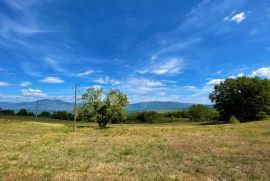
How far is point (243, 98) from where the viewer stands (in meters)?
91.4

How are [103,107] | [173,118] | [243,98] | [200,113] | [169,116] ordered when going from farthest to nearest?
[169,116] → [200,113] → [173,118] → [243,98] → [103,107]

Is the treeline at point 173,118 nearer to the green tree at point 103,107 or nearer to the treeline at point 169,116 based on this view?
the treeline at point 169,116

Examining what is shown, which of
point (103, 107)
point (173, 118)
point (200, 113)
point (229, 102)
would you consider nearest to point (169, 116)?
point (173, 118)

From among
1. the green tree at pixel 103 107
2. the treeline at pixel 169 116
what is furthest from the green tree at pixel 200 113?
the green tree at pixel 103 107

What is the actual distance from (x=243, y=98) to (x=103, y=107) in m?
46.8

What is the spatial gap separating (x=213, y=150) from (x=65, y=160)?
10589mm

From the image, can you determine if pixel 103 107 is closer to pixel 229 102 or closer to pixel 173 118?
pixel 229 102

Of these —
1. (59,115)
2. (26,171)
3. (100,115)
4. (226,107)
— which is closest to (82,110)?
(100,115)

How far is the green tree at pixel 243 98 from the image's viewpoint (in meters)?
88.6

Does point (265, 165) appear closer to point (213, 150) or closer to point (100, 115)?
point (213, 150)

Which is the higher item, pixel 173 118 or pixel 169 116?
pixel 169 116

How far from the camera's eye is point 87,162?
17.0 metres

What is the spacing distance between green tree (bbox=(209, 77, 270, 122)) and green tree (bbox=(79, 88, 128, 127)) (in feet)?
131

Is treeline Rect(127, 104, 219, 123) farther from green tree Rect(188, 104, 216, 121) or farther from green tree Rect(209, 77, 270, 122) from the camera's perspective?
green tree Rect(209, 77, 270, 122)
